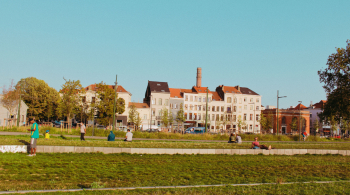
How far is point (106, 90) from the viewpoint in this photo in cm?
5822

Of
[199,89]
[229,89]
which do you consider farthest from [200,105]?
[229,89]

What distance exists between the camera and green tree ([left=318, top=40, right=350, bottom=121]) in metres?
31.5

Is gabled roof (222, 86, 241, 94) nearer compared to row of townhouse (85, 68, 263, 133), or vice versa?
row of townhouse (85, 68, 263, 133)

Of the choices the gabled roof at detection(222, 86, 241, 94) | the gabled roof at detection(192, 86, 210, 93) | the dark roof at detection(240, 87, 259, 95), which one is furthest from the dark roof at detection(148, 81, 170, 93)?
the dark roof at detection(240, 87, 259, 95)

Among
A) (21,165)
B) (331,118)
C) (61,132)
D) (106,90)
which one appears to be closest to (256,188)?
(21,165)

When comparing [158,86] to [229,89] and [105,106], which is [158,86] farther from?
[105,106]

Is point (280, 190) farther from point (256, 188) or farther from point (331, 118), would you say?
point (331, 118)

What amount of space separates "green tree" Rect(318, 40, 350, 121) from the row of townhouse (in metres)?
43.3

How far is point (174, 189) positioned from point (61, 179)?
10.6ft

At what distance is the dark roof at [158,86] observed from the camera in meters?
80.4

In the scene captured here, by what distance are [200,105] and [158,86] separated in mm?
12925

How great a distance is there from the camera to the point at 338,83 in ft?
106

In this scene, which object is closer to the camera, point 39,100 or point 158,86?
point 39,100

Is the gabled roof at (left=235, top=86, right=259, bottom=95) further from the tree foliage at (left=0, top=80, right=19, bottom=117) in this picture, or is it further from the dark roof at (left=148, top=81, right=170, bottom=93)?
the tree foliage at (left=0, top=80, right=19, bottom=117)
